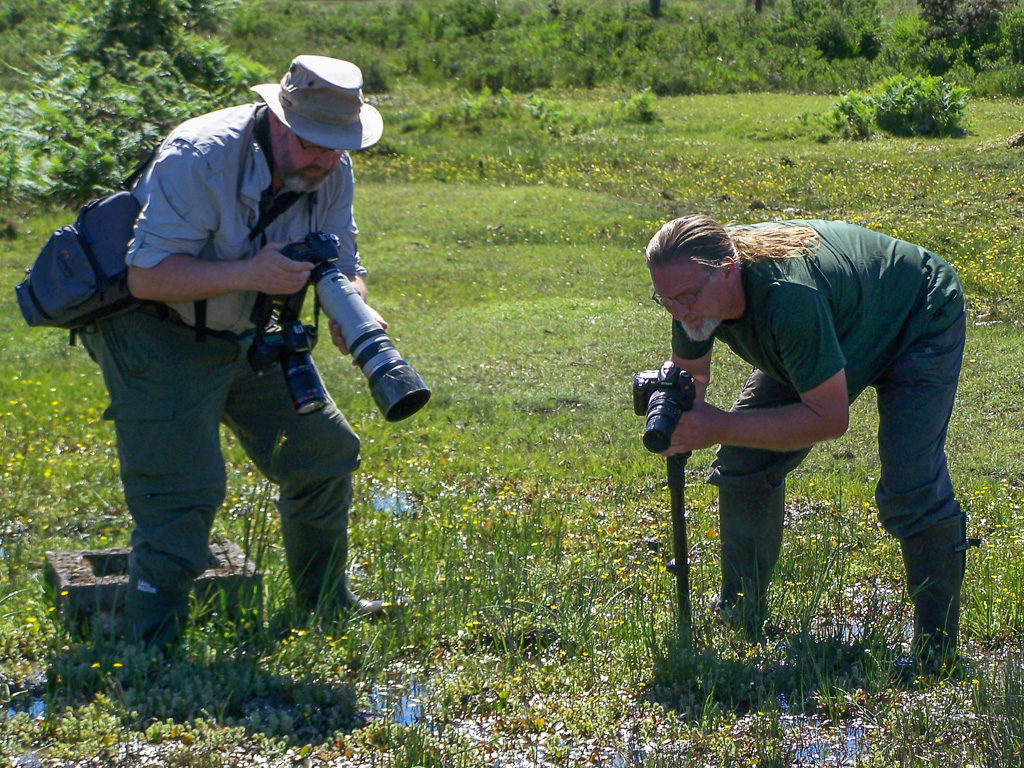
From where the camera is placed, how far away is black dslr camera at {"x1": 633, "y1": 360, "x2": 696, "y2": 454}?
3.76 meters

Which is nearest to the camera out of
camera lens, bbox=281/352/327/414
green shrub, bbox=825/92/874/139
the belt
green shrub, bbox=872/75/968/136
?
camera lens, bbox=281/352/327/414

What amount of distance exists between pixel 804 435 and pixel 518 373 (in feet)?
21.3

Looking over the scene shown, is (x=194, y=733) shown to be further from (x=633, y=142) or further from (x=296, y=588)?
(x=633, y=142)

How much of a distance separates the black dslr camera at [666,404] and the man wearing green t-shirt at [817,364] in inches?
2.2

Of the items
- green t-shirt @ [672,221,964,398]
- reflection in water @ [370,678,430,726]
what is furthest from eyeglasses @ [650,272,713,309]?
reflection in water @ [370,678,430,726]

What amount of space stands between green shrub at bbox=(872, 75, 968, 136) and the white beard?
19.8 m

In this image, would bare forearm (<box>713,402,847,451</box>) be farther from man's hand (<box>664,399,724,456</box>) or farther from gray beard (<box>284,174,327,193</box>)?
gray beard (<box>284,174,327,193</box>)

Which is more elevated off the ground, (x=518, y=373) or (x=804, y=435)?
(x=804, y=435)

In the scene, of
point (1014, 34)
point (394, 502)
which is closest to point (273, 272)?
point (394, 502)

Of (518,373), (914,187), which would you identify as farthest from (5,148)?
(914,187)

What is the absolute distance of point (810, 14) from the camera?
35.9 metres

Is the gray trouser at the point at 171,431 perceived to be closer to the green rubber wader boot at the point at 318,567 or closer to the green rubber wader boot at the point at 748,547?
the green rubber wader boot at the point at 318,567

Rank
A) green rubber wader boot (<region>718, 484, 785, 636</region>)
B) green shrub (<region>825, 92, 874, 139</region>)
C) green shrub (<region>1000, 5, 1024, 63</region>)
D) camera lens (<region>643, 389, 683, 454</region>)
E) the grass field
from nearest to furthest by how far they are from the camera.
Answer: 1. the grass field
2. camera lens (<region>643, 389, 683, 454</region>)
3. green rubber wader boot (<region>718, 484, 785, 636</region>)
4. green shrub (<region>825, 92, 874, 139</region>)
5. green shrub (<region>1000, 5, 1024, 63</region>)

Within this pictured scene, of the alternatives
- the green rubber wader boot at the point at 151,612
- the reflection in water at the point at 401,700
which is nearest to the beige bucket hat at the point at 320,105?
the green rubber wader boot at the point at 151,612
